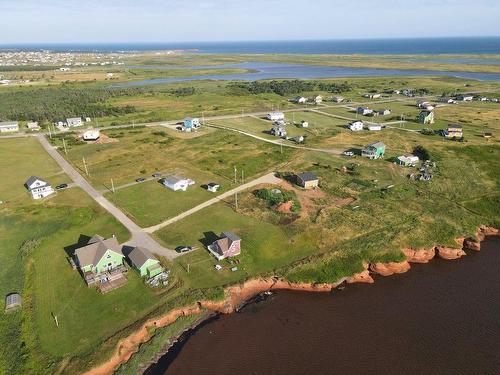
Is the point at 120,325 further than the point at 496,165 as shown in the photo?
No

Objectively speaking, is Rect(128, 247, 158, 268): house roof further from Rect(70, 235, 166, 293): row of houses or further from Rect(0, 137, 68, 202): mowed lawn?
Rect(0, 137, 68, 202): mowed lawn

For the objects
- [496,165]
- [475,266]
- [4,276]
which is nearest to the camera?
[4,276]

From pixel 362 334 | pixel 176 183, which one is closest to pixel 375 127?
pixel 176 183

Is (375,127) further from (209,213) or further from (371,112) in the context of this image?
(209,213)

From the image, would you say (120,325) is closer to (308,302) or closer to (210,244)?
(210,244)

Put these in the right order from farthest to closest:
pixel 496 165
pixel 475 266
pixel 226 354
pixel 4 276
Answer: pixel 496 165
pixel 475 266
pixel 4 276
pixel 226 354

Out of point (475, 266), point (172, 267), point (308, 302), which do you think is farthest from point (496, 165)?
point (172, 267)
